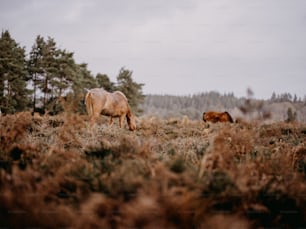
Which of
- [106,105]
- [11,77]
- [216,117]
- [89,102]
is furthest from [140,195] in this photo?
[11,77]

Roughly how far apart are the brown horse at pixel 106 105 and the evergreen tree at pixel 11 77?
18.5 metres

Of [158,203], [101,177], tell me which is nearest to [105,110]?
[101,177]

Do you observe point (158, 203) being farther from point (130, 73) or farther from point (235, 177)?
point (130, 73)

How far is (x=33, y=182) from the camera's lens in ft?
9.73

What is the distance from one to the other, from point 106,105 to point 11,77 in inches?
830

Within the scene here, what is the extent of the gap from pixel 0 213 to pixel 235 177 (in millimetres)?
2225

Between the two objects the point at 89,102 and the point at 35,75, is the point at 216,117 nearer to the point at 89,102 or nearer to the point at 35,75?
the point at 89,102

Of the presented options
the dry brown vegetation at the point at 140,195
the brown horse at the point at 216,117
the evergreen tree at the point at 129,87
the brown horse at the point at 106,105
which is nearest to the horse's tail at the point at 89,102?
the brown horse at the point at 106,105

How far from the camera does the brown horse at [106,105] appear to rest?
42.0 feet

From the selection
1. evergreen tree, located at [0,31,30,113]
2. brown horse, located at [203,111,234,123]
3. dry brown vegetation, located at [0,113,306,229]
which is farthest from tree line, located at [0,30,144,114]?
dry brown vegetation, located at [0,113,306,229]

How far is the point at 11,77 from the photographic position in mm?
30438

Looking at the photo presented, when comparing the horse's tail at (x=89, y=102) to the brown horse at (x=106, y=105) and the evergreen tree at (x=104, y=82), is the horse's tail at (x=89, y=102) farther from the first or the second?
the evergreen tree at (x=104, y=82)

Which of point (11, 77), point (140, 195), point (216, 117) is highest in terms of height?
point (11, 77)

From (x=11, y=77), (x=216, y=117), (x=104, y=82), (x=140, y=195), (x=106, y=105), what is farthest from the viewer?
(x=104, y=82)
